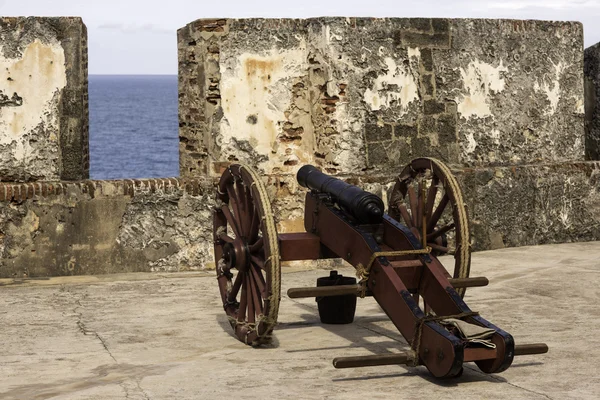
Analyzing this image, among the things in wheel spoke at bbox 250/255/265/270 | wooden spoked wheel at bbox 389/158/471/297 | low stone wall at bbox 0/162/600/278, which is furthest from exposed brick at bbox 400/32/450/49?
wheel spoke at bbox 250/255/265/270

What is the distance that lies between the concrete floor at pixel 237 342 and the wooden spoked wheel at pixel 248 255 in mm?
167

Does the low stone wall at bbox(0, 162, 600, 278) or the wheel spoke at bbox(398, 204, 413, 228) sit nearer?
the wheel spoke at bbox(398, 204, 413, 228)

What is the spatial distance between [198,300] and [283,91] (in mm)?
2359

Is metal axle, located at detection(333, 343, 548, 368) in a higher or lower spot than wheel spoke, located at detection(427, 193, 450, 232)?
lower

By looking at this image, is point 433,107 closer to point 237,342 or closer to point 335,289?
point 237,342

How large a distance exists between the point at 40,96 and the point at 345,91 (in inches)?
101

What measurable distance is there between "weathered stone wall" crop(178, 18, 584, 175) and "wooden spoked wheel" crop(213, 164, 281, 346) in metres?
2.46

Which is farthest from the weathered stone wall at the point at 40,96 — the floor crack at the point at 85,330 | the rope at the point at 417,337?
the rope at the point at 417,337

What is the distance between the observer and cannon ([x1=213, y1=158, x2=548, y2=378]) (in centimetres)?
544

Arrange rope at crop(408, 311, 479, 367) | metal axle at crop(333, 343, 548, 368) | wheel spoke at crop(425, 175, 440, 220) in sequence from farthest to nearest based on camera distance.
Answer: wheel spoke at crop(425, 175, 440, 220)
rope at crop(408, 311, 479, 367)
metal axle at crop(333, 343, 548, 368)

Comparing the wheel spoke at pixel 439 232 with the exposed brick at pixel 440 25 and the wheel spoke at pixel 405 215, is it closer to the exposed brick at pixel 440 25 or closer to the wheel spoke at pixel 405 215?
the wheel spoke at pixel 405 215

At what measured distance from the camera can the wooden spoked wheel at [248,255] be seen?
612cm

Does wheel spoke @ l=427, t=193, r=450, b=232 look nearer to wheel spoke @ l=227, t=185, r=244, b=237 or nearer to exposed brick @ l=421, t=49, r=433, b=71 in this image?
wheel spoke @ l=227, t=185, r=244, b=237

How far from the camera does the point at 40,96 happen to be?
29.7 ft
